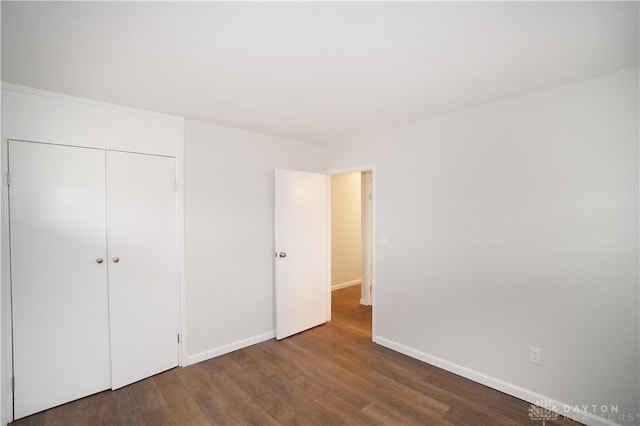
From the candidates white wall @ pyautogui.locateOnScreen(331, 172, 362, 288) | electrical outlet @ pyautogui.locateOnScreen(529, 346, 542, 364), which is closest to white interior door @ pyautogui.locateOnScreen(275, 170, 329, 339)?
white wall @ pyautogui.locateOnScreen(331, 172, 362, 288)

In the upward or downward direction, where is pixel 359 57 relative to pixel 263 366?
upward

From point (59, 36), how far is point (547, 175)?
10.2 feet

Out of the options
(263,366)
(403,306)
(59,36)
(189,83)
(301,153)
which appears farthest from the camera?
(301,153)

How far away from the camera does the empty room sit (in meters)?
1.51

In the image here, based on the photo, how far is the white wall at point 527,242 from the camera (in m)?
1.88

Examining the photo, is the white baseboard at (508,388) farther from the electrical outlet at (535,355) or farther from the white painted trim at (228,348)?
the white painted trim at (228,348)

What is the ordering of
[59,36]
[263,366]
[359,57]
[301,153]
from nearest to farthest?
1. [59,36]
2. [359,57]
3. [263,366]
4. [301,153]

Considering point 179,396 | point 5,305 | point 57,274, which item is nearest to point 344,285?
point 179,396

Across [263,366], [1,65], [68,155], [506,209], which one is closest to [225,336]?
[263,366]

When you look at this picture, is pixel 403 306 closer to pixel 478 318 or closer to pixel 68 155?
pixel 478 318

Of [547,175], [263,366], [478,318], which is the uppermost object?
[547,175]

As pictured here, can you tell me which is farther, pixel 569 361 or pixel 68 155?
pixel 68 155

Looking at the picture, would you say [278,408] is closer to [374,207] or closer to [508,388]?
[508,388]

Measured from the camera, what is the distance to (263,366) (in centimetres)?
A: 276
